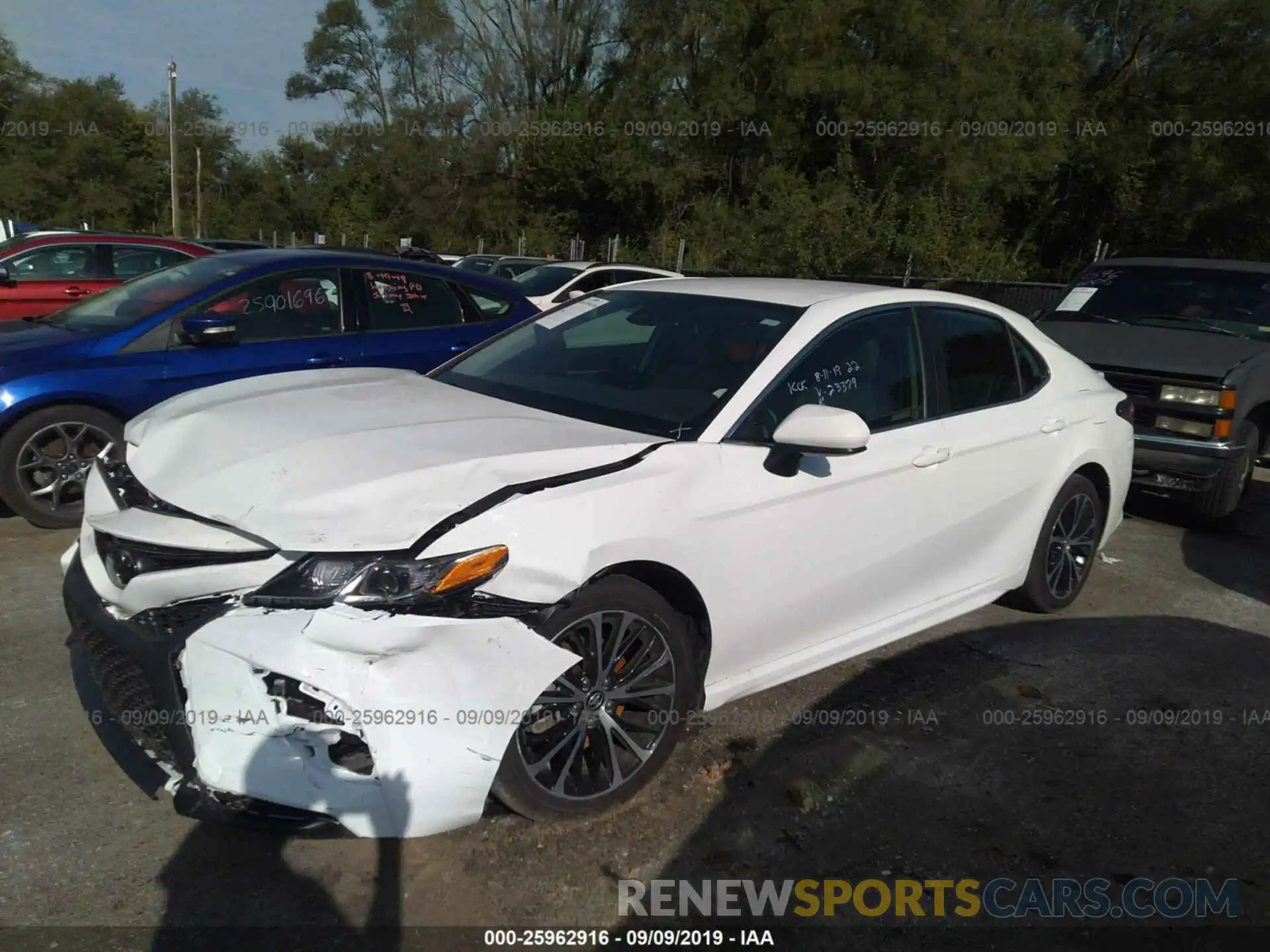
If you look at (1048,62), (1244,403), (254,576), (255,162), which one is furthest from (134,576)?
(255,162)

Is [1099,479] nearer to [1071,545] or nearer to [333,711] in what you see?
[1071,545]

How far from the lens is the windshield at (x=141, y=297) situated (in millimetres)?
5898

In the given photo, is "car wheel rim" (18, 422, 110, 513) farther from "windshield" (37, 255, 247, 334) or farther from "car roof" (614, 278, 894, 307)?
"car roof" (614, 278, 894, 307)

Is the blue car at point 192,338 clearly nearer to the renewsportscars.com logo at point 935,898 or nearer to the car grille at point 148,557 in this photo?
the car grille at point 148,557

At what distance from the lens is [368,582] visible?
8.41 feet

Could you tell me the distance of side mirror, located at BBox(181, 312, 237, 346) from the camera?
550 centimetres

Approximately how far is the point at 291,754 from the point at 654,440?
1408 mm

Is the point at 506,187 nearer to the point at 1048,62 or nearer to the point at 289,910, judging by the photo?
the point at 1048,62

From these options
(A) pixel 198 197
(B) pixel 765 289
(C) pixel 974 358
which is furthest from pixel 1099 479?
(A) pixel 198 197

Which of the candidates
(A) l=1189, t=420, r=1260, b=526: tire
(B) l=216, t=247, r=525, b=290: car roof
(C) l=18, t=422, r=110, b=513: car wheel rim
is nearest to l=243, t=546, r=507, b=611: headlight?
(C) l=18, t=422, r=110, b=513: car wheel rim

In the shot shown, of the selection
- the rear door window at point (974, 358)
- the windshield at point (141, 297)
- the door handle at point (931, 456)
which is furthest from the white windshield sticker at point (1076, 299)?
the windshield at point (141, 297)

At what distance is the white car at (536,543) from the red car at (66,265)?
7.94 meters

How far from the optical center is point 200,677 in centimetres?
252

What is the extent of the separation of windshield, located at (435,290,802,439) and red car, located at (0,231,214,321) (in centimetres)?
738
